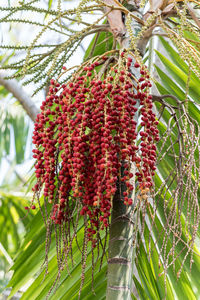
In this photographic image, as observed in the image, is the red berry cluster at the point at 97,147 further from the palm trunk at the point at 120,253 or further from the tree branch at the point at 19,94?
the tree branch at the point at 19,94

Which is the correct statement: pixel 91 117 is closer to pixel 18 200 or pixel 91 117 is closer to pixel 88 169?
pixel 88 169

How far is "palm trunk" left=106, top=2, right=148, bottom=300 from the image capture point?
1.09m

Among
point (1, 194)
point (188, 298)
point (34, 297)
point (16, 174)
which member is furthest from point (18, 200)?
point (16, 174)

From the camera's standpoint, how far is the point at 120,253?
1.11 m

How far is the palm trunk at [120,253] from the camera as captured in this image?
1.09 meters

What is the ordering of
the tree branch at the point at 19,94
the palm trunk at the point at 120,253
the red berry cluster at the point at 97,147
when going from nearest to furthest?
the red berry cluster at the point at 97,147 < the palm trunk at the point at 120,253 < the tree branch at the point at 19,94

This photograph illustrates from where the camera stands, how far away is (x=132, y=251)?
1149mm

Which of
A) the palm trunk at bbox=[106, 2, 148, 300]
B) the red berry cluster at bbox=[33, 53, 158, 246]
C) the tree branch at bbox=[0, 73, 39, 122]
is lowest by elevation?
the palm trunk at bbox=[106, 2, 148, 300]

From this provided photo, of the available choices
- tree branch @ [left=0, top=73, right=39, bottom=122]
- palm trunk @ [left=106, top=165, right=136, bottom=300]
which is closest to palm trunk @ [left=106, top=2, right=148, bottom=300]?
palm trunk @ [left=106, top=165, right=136, bottom=300]

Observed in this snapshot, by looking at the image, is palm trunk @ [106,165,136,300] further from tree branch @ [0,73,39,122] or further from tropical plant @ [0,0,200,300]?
tree branch @ [0,73,39,122]

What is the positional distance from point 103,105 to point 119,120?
5cm

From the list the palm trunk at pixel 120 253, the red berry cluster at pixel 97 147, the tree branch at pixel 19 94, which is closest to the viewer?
the red berry cluster at pixel 97 147

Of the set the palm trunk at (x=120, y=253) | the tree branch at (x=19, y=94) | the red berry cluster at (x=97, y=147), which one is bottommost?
the palm trunk at (x=120, y=253)

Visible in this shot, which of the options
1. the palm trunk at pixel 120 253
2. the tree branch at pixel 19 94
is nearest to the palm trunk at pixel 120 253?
the palm trunk at pixel 120 253
